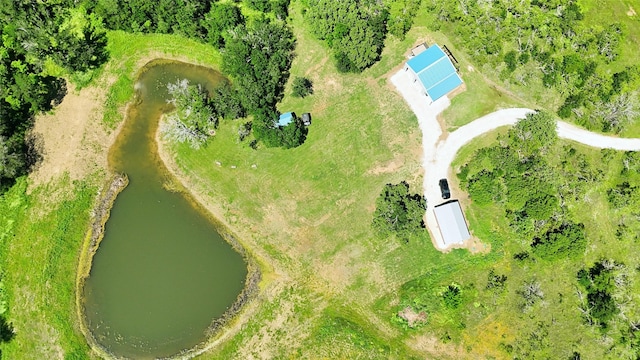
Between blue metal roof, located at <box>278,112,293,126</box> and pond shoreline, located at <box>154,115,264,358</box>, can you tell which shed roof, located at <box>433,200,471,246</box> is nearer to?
blue metal roof, located at <box>278,112,293,126</box>

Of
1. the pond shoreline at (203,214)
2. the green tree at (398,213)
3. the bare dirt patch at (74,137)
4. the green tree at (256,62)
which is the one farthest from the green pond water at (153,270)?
the green tree at (398,213)

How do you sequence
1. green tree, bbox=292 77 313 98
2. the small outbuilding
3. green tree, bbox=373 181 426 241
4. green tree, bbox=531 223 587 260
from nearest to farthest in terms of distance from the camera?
1. green tree, bbox=531 223 587 260
2. green tree, bbox=373 181 426 241
3. green tree, bbox=292 77 313 98
4. the small outbuilding

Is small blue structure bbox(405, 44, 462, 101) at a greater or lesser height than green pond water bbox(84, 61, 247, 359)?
greater

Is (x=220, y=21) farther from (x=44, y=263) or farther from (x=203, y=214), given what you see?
(x=44, y=263)

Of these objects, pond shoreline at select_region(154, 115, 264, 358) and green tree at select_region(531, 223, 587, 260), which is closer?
green tree at select_region(531, 223, 587, 260)

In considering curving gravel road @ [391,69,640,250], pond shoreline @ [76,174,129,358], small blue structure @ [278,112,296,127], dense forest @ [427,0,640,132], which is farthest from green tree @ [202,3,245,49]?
dense forest @ [427,0,640,132]

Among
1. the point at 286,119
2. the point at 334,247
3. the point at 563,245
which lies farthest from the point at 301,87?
the point at 563,245

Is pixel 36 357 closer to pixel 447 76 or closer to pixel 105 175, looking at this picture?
pixel 105 175

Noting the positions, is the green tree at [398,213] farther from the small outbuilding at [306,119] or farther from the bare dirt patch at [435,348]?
the small outbuilding at [306,119]
